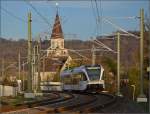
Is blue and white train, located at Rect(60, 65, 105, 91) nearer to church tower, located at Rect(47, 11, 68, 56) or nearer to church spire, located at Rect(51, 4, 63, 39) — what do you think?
church tower, located at Rect(47, 11, 68, 56)

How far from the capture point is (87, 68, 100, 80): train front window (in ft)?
164

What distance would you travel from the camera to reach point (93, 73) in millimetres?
50000

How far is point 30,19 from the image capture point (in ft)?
122

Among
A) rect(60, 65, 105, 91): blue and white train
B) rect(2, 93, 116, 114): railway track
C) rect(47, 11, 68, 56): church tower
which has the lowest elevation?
rect(2, 93, 116, 114): railway track

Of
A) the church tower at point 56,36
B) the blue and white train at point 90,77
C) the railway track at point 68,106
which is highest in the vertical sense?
the church tower at point 56,36

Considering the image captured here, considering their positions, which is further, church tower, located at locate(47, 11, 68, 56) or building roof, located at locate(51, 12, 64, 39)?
church tower, located at locate(47, 11, 68, 56)

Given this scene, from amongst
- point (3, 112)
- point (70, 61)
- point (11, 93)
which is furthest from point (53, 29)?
point (70, 61)

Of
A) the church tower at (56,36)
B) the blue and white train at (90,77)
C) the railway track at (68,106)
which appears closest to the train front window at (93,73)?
the blue and white train at (90,77)

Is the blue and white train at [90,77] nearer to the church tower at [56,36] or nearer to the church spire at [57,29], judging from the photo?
the church tower at [56,36]

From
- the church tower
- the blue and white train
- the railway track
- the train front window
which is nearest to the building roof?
the church tower

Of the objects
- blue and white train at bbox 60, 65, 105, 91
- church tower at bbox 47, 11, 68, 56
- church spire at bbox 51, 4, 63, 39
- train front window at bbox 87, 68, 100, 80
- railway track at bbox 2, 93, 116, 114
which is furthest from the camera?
train front window at bbox 87, 68, 100, 80

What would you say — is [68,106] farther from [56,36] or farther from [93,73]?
[56,36]

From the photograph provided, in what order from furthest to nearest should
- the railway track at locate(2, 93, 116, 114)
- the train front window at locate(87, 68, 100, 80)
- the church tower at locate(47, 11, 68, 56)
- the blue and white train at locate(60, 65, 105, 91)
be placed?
Answer: the train front window at locate(87, 68, 100, 80), the blue and white train at locate(60, 65, 105, 91), the church tower at locate(47, 11, 68, 56), the railway track at locate(2, 93, 116, 114)

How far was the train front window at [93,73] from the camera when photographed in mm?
49875
